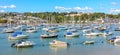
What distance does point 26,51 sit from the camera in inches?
2218

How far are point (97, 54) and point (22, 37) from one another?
35537 millimetres

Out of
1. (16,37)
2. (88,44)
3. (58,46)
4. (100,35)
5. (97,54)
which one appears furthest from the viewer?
(100,35)

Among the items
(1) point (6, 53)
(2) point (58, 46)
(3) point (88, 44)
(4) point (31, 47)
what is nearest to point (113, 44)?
(3) point (88, 44)

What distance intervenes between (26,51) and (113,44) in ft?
60.7

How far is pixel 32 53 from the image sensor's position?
2094 inches

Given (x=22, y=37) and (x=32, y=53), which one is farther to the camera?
→ (x=22, y=37)

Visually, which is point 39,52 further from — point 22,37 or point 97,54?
point 22,37

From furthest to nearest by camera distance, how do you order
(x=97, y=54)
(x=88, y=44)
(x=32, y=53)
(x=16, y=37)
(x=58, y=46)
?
(x=16, y=37) → (x=88, y=44) → (x=58, y=46) → (x=32, y=53) → (x=97, y=54)

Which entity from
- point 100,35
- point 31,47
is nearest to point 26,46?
point 31,47

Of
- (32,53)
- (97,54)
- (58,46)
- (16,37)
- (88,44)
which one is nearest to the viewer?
(97,54)

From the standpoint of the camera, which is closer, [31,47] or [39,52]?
[39,52]

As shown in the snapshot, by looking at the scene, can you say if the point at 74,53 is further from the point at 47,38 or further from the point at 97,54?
the point at 47,38

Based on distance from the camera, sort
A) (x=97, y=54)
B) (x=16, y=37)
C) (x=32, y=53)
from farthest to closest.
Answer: (x=16, y=37) < (x=32, y=53) < (x=97, y=54)

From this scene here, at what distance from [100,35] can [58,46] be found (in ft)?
101
